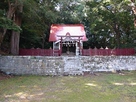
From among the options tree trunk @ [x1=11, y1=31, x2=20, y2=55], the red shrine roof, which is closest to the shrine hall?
the red shrine roof

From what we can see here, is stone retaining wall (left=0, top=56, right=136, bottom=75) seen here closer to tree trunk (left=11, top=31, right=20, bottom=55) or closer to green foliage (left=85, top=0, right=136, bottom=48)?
tree trunk (left=11, top=31, right=20, bottom=55)

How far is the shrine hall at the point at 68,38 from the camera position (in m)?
21.0

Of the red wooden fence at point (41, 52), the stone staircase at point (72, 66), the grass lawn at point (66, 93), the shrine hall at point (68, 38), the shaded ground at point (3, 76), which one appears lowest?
the grass lawn at point (66, 93)

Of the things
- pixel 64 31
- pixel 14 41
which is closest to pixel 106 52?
pixel 64 31

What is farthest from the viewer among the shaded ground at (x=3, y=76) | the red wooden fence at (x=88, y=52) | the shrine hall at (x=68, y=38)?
the shrine hall at (x=68, y=38)

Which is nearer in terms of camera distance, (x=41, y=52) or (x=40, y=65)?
(x=40, y=65)

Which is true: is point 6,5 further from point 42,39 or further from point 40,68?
point 42,39

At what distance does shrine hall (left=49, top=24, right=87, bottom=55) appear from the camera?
69.0 feet

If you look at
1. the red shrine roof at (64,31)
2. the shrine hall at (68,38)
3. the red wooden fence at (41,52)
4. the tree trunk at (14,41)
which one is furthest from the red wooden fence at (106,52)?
the tree trunk at (14,41)

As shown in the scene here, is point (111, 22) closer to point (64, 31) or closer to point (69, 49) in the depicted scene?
point (64, 31)

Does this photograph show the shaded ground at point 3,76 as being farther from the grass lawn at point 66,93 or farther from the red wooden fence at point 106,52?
the red wooden fence at point 106,52

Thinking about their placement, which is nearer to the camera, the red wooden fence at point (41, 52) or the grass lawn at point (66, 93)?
the grass lawn at point (66, 93)

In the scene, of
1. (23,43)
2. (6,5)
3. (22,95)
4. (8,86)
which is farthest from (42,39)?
(22,95)

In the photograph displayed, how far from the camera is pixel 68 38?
837 inches
